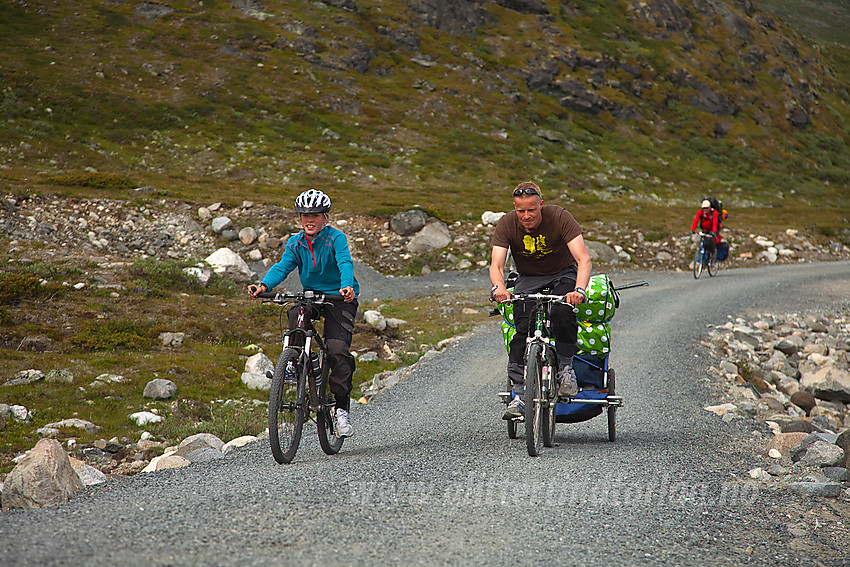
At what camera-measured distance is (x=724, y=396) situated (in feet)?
36.4

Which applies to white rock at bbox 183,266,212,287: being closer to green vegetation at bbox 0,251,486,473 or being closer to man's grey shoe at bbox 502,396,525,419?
green vegetation at bbox 0,251,486,473

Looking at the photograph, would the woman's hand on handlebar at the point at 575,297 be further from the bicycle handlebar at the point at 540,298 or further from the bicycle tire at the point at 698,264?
the bicycle tire at the point at 698,264

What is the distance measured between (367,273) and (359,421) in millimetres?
16238

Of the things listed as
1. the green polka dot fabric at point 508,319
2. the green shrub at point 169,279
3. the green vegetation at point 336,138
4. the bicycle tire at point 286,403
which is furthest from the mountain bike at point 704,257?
the bicycle tire at point 286,403

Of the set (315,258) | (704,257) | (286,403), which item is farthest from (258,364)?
(704,257)

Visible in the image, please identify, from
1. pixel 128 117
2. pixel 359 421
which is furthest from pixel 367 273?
pixel 128 117

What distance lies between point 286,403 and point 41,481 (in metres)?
2.15

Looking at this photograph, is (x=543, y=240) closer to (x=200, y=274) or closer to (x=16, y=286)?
(x=16, y=286)

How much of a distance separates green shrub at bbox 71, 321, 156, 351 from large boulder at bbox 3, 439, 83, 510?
25.3 feet

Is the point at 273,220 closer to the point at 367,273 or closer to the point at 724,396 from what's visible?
the point at 367,273

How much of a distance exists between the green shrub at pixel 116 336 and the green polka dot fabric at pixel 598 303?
30.6 ft

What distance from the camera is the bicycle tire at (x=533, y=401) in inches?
261

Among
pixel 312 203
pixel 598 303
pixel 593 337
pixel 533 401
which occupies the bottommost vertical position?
pixel 533 401

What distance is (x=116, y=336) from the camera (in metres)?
13.3
